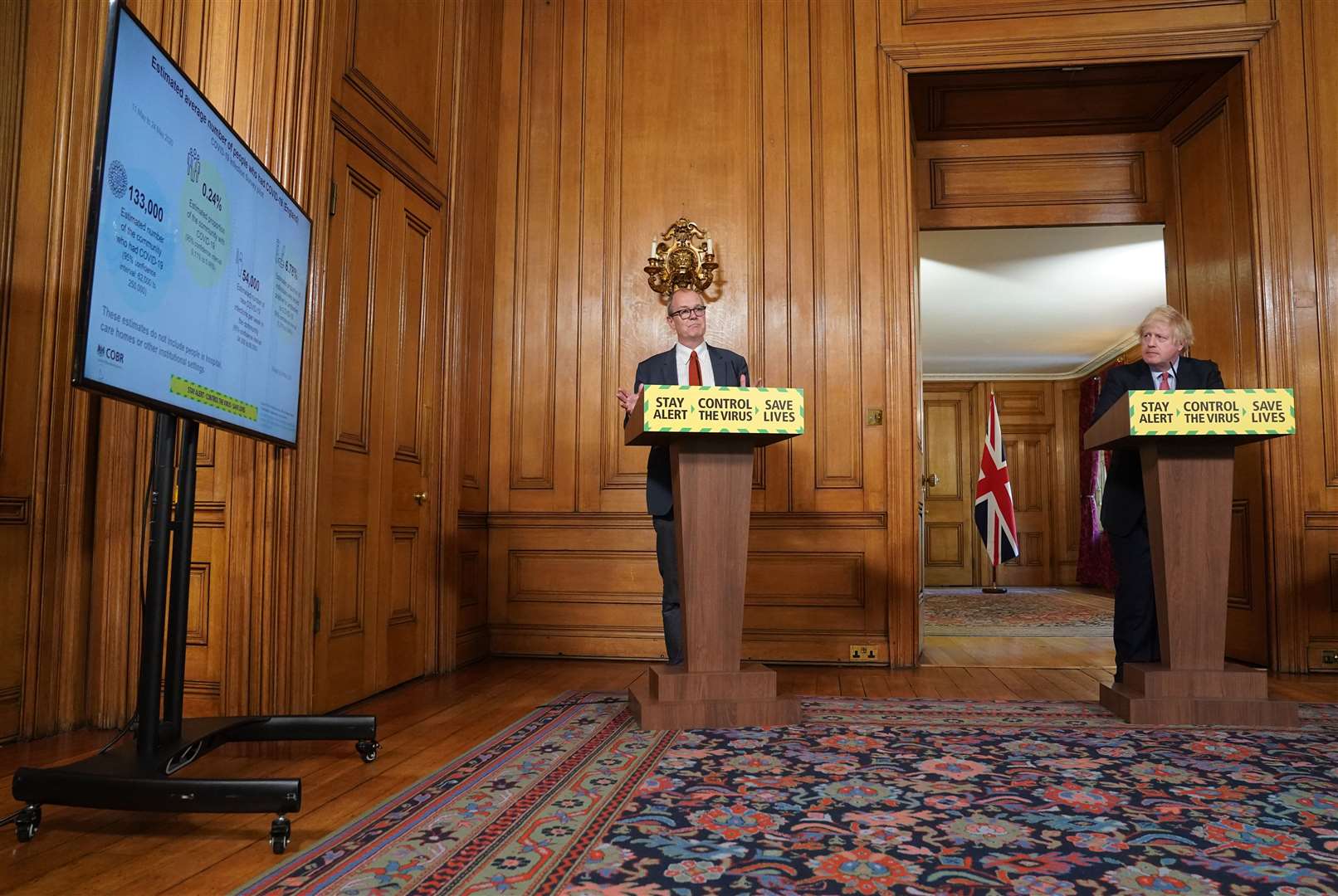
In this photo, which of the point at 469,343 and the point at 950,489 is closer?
→ the point at 469,343

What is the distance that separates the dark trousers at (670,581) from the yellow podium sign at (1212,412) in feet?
4.81

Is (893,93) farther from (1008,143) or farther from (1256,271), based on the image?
(1256,271)

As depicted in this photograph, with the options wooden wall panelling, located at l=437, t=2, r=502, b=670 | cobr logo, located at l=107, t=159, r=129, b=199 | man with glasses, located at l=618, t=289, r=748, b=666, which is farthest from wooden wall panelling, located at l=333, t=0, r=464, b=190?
cobr logo, located at l=107, t=159, r=129, b=199

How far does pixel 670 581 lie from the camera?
318cm

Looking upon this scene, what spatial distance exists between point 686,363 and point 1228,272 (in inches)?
112

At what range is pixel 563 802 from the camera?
193cm

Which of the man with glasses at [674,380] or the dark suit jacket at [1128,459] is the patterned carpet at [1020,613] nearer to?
the dark suit jacket at [1128,459]

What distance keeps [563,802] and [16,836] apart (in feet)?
3.35

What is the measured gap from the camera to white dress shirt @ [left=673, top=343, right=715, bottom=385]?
3215mm

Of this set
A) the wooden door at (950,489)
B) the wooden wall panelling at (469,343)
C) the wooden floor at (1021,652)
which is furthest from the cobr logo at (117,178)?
the wooden door at (950,489)

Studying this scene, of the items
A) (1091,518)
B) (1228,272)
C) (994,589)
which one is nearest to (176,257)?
(1228,272)

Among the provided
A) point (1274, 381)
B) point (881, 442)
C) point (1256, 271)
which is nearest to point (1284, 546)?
point (1274, 381)

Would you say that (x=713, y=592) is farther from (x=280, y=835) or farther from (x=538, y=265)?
(x=538, y=265)

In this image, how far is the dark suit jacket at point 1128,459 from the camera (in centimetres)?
314
